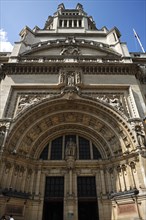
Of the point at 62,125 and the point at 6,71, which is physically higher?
the point at 6,71

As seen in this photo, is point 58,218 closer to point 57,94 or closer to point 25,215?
point 25,215

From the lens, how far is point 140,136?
12578 mm

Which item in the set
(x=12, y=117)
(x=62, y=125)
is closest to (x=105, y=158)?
(x=62, y=125)

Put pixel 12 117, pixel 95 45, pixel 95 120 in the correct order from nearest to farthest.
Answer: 1. pixel 12 117
2. pixel 95 120
3. pixel 95 45

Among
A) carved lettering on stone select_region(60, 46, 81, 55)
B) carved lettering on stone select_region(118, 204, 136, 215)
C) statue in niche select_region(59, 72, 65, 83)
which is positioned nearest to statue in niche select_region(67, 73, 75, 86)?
statue in niche select_region(59, 72, 65, 83)

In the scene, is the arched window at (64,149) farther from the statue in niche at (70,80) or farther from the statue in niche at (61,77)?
the statue in niche at (61,77)

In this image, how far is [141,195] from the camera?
10.8 metres

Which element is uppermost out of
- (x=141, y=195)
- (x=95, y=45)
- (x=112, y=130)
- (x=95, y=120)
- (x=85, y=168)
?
(x=95, y=45)

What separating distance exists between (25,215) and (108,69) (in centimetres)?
1469

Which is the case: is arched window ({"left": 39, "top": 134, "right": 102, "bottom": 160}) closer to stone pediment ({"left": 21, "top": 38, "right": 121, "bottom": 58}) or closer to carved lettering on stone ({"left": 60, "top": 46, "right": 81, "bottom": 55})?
carved lettering on stone ({"left": 60, "top": 46, "right": 81, "bottom": 55})

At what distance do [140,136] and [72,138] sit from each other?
20.4 feet

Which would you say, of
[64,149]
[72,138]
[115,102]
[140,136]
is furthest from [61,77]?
[140,136]

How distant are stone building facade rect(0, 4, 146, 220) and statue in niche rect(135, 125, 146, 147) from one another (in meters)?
0.07

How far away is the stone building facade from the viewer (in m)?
11.9
